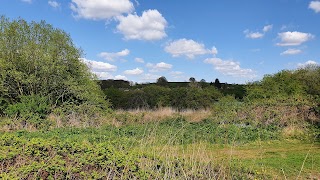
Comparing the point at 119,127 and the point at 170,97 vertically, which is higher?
the point at 170,97

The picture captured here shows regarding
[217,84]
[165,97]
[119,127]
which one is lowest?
[119,127]

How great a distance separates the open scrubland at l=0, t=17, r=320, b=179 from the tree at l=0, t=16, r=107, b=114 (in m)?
0.05

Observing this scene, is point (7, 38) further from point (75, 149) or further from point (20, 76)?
point (75, 149)

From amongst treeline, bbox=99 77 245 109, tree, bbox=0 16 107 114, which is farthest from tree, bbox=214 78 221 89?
tree, bbox=0 16 107 114

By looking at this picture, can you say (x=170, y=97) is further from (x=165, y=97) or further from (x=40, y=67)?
(x=40, y=67)

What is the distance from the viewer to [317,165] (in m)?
7.21

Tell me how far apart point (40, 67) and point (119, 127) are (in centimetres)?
641

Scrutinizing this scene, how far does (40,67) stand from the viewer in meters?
16.8

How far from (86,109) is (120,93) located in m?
11.8

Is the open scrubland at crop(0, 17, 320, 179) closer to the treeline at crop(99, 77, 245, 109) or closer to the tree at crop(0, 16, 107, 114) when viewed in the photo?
the tree at crop(0, 16, 107, 114)

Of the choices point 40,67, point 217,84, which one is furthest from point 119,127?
point 217,84

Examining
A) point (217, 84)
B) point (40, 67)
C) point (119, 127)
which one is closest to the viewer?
point (119, 127)

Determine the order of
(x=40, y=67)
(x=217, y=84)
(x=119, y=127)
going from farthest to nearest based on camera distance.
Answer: (x=217, y=84), (x=40, y=67), (x=119, y=127)

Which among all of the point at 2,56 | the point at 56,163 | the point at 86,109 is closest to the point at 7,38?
the point at 2,56
